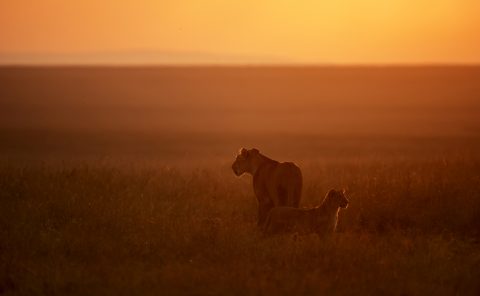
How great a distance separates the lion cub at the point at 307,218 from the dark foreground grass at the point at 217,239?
236 millimetres

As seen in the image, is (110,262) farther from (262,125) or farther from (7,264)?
(262,125)

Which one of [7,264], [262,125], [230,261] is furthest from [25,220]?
[262,125]

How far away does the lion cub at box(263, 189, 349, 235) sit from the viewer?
41.5ft

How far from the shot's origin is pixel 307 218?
12680mm

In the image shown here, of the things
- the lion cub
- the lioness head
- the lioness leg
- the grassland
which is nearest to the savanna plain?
the grassland

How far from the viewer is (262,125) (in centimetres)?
5022

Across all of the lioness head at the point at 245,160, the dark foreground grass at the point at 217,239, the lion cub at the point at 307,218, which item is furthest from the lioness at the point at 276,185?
the lion cub at the point at 307,218

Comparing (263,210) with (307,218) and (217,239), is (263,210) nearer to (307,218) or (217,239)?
(307,218)

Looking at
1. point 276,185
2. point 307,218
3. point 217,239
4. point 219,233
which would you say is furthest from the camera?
point 276,185

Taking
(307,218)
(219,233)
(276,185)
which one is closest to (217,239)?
(219,233)

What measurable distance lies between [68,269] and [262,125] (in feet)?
130

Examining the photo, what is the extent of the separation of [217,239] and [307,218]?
1.22 metres

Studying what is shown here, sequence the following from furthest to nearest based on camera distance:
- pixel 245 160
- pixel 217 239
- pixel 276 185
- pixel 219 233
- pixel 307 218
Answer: pixel 245 160
pixel 276 185
pixel 307 218
pixel 219 233
pixel 217 239

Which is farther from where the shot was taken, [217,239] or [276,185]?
[276,185]
